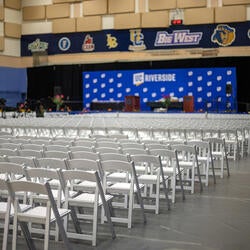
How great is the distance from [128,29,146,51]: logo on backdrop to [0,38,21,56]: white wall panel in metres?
6.81

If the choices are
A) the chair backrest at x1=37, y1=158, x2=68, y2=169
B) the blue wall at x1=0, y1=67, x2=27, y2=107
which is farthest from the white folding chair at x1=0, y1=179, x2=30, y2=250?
the blue wall at x1=0, y1=67, x2=27, y2=107

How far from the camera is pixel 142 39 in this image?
2372 cm

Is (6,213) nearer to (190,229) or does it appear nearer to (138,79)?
(190,229)

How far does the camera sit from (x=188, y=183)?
23.9 feet

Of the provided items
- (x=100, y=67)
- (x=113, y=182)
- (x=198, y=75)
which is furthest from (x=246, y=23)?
(x=113, y=182)

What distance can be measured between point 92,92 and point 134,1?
5398mm

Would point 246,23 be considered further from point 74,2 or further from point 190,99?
point 74,2

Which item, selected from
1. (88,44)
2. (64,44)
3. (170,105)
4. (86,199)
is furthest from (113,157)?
(64,44)

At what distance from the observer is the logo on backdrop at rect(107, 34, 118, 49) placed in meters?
24.3

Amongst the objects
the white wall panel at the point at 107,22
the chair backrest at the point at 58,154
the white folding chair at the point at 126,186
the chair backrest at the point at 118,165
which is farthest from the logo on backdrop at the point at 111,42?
the chair backrest at the point at 118,165

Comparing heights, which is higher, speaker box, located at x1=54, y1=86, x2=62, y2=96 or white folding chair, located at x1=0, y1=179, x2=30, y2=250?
speaker box, located at x1=54, y1=86, x2=62, y2=96

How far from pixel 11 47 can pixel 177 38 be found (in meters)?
9.49

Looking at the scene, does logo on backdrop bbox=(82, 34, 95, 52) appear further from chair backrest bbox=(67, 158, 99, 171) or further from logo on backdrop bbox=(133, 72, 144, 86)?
chair backrest bbox=(67, 158, 99, 171)

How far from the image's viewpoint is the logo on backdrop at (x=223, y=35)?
22.3 meters
